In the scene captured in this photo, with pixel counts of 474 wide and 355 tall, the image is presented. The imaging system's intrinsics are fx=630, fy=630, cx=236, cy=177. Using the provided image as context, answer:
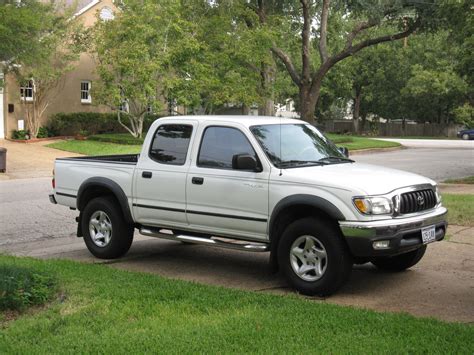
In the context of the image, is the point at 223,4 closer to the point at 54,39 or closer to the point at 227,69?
the point at 227,69

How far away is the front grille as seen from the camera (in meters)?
6.38

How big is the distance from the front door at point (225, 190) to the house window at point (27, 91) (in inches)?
1085

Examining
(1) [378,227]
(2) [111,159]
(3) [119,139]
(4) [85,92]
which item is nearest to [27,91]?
A: (4) [85,92]

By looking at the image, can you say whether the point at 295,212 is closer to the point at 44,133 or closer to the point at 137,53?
the point at 137,53

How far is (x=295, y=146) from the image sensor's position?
7348mm

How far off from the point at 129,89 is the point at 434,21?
13234 mm

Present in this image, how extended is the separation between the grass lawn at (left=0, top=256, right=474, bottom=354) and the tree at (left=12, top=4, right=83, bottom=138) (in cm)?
2330

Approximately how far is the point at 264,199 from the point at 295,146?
0.90 metres

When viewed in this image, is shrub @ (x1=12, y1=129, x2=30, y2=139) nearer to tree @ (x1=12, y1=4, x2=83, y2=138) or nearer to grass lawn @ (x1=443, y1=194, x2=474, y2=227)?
tree @ (x1=12, y1=4, x2=83, y2=138)

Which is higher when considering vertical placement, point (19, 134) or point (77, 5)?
point (77, 5)

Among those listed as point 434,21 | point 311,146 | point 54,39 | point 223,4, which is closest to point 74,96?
point 54,39

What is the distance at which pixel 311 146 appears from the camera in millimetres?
7504

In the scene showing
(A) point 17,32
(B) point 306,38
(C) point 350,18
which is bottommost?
(A) point 17,32

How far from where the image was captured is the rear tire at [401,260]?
7.36 meters
